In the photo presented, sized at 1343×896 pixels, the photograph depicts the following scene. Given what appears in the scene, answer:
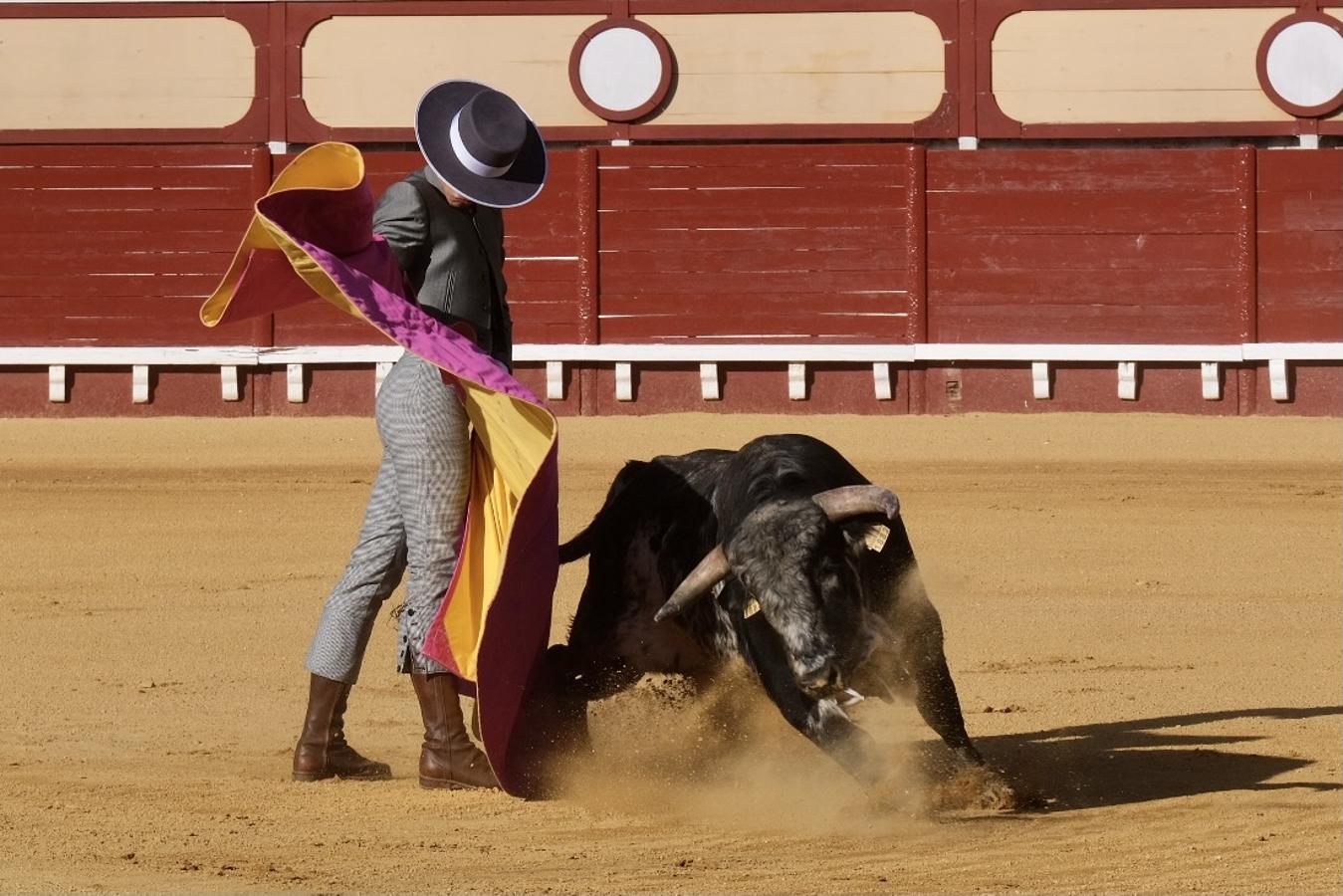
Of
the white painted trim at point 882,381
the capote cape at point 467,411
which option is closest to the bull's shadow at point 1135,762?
the capote cape at point 467,411

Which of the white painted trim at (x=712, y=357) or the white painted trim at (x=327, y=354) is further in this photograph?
the white painted trim at (x=327, y=354)

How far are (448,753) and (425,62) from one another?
323 inches

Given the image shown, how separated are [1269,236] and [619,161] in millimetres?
3325

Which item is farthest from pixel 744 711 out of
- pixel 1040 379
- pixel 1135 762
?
pixel 1040 379

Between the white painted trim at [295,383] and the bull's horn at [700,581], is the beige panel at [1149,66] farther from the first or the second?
the bull's horn at [700,581]

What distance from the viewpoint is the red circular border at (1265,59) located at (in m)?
11.6

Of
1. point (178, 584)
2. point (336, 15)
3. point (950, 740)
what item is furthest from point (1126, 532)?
point (336, 15)

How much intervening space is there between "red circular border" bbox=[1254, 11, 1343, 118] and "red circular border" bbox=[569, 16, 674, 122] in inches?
124

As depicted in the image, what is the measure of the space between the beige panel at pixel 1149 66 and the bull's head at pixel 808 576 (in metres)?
8.25

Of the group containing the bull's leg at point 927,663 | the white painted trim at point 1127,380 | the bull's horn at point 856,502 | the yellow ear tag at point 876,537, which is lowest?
the bull's leg at point 927,663

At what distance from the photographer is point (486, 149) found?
382cm

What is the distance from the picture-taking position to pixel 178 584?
668 cm

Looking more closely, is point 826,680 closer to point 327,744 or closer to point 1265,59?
point 327,744

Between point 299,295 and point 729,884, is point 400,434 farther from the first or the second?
point 729,884
